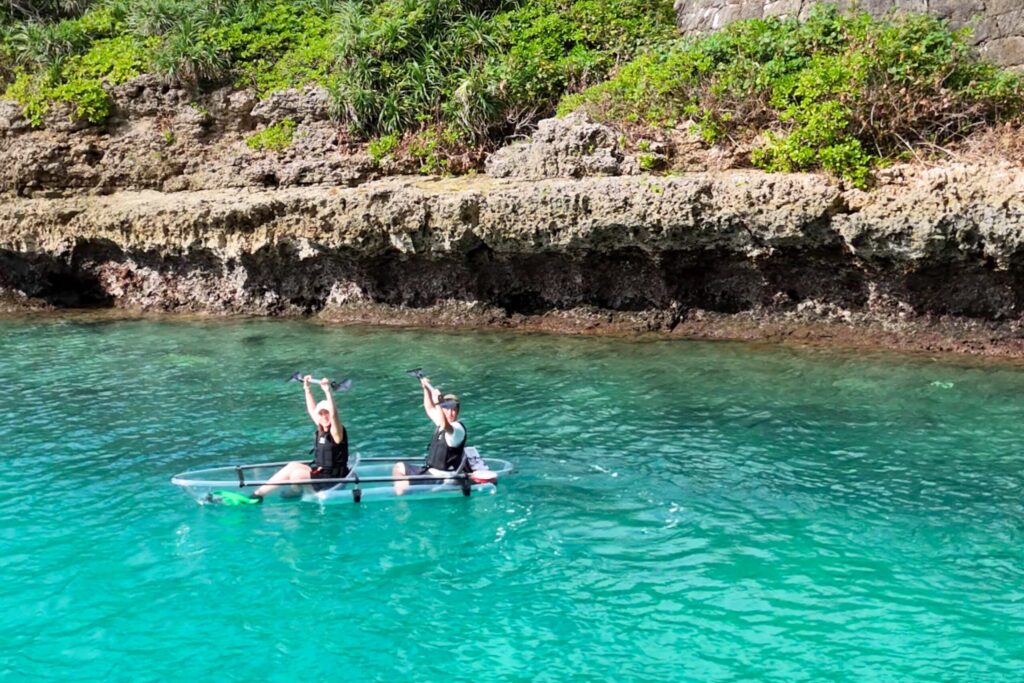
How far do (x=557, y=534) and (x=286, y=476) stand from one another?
3139 mm

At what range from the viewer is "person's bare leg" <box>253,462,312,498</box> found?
10867mm

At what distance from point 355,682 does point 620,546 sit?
3.14 m

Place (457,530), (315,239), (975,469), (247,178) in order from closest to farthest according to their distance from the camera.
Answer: (457,530) → (975,469) → (315,239) → (247,178)

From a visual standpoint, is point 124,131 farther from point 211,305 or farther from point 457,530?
point 457,530

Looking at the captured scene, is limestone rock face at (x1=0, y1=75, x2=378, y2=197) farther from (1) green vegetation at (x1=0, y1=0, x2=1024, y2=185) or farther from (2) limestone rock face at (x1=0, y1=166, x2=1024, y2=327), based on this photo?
(2) limestone rock face at (x1=0, y1=166, x2=1024, y2=327)

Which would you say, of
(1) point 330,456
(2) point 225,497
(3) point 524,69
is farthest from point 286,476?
(3) point 524,69

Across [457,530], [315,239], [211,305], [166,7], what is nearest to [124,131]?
[166,7]

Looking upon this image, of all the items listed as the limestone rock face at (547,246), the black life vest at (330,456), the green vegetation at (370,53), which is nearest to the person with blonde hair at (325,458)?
the black life vest at (330,456)

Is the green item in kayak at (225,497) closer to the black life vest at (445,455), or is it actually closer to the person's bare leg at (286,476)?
the person's bare leg at (286,476)

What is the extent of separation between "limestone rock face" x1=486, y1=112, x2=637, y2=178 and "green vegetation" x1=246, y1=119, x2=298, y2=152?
550 centimetres

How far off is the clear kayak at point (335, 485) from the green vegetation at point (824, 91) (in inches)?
340

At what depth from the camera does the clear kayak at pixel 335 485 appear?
1074 cm

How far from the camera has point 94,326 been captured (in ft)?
65.9

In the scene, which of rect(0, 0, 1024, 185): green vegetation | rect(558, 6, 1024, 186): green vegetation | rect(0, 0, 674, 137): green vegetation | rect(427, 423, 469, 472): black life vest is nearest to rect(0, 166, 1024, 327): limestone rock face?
rect(558, 6, 1024, 186): green vegetation
